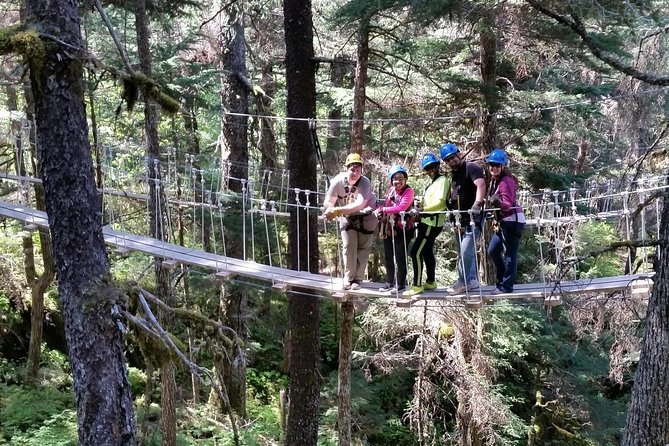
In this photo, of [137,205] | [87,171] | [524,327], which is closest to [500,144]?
[524,327]

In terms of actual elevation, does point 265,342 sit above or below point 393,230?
below

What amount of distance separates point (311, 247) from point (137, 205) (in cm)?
401

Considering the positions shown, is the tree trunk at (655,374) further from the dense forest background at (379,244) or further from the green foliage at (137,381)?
the green foliage at (137,381)

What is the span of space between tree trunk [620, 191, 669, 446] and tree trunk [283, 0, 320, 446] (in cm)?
223

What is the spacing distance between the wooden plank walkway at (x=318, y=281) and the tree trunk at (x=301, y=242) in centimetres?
59

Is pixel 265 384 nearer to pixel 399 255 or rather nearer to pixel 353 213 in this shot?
pixel 399 255

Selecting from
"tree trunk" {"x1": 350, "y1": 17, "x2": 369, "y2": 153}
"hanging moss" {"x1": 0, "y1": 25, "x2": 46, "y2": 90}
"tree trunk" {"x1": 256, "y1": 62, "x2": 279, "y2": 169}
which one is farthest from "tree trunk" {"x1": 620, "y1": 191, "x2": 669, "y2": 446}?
"tree trunk" {"x1": 256, "y1": 62, "x2": 279, "y2": 169}

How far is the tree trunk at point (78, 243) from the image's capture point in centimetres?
252

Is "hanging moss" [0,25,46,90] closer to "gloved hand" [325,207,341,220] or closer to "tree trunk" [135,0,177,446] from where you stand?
"gloved hand" [325,207,341,220]

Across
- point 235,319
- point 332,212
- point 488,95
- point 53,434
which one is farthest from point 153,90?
point 235,319

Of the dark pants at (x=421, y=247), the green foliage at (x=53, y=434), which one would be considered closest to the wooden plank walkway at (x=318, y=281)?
the dark pants at (x=421, y=247)

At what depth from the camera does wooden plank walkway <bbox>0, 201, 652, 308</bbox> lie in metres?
3.71

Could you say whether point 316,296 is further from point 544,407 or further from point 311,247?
point 544,407

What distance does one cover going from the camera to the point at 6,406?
606 centimetres
